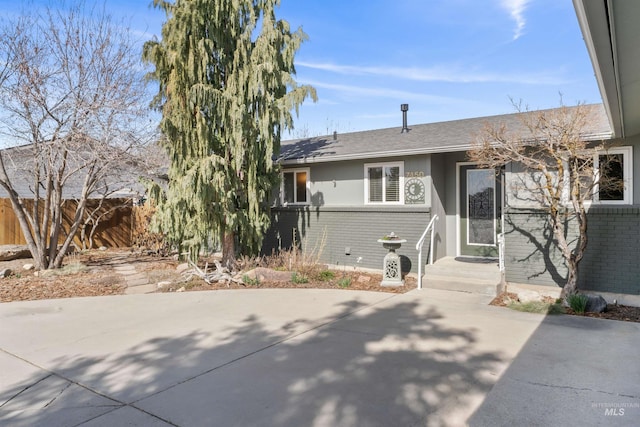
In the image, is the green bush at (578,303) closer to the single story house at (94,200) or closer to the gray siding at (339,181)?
the gray siding at (339,181)

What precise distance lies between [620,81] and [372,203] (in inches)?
228

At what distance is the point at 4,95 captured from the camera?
882cm

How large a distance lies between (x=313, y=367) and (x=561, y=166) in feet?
16.0

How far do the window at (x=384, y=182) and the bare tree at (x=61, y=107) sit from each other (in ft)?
19.1

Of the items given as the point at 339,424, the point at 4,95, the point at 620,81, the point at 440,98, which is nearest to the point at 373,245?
the point at 620,81

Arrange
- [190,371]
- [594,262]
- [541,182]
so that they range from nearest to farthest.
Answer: [190,371], [594,262], [541,182]

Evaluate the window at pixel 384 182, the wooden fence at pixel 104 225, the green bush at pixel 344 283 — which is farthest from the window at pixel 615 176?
the wooden fence at pixel 104 225

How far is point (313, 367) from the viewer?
3857 mm

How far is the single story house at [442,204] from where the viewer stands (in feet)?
21.4

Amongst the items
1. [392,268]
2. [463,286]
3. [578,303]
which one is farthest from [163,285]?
[578,303]

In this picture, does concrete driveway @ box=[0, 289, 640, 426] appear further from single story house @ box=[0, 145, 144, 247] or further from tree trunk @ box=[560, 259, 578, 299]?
single story house @ box=[0, 145, 144, 247]

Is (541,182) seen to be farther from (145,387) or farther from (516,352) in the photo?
(145,387)

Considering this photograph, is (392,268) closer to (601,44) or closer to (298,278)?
(298,278)

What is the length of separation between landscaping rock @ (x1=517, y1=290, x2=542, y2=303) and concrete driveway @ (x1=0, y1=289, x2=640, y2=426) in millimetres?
691
